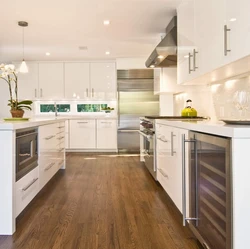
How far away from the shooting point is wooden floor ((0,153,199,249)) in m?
1.96

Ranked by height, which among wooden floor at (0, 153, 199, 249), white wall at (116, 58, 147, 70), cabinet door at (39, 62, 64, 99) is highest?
white wall at (116, 58, 147, 70)

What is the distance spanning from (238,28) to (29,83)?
6287mm

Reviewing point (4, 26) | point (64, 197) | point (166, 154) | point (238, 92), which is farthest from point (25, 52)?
point (238, 92)

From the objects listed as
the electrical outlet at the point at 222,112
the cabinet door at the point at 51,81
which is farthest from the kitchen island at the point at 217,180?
the cabinet door at the point at 51,81

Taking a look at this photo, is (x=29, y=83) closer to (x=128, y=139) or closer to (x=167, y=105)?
(x=128, y=139)

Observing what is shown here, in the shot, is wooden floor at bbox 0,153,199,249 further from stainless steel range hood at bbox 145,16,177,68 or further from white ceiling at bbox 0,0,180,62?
white ceiling at bbox 0,0,180,62

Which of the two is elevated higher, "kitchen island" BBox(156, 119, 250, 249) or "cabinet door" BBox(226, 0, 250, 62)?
"cabinet door" BBox(226, 0, 250, 62)

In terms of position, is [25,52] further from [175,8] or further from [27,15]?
[175,8]

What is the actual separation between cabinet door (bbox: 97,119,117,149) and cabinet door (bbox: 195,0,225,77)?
174 inches

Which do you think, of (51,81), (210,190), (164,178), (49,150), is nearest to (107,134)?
(51,81)

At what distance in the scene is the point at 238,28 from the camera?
1655 millimetres

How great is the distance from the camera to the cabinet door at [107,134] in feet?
22.4

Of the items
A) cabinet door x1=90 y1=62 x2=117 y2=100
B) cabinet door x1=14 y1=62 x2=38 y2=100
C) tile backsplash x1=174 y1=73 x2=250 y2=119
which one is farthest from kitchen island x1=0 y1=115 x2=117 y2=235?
cabinet door x1=14 y1=62 x2=38 y2=100

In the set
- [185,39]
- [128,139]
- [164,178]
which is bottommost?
[164,178]
